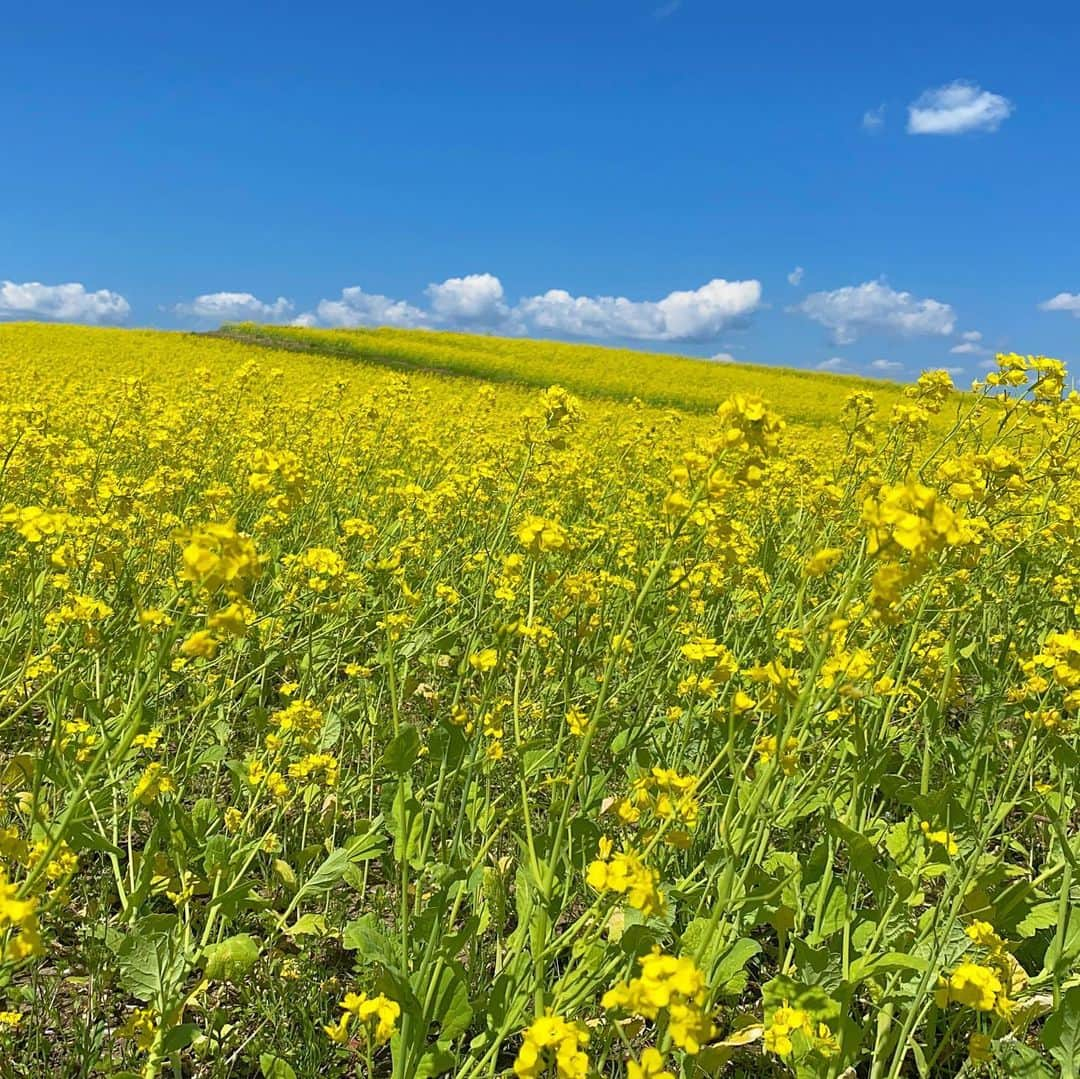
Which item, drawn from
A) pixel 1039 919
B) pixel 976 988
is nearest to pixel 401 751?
pixel 976 988

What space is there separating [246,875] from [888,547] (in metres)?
2.02

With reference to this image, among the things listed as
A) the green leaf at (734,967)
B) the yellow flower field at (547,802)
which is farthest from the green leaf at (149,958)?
the green leaf at (734,967)

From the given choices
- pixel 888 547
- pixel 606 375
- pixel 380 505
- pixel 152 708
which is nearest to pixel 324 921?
pixel 152 708

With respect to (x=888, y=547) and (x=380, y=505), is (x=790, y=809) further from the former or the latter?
(x=380, y=505)

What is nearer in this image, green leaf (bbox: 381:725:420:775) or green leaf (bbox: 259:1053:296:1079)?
green leaf (bbox: 259:1053:296:1079)

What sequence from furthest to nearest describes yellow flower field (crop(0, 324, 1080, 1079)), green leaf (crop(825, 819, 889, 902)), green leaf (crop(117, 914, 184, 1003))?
1. green leaf (crop(825, 819, 889, 902))
2. green leaf (crop(117, 914, 184, 1003))
3. yellow flower field (crop(0, 324, 1080, 1079))

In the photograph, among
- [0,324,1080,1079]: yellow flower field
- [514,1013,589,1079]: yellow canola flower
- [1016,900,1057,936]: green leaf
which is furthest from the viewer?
[1016,900,1057,936]: green leaf

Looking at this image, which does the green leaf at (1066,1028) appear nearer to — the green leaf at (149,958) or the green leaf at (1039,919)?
the green leaf at (1039,919)

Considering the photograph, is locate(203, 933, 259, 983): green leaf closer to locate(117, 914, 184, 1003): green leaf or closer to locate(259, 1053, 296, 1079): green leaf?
locate(117, 914, 184, 1003): green leaf

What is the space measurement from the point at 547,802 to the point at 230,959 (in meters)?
1.41

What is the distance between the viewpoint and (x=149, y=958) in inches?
70.1

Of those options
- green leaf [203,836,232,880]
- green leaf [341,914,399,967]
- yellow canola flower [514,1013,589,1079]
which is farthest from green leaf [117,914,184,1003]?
yellow canola flower [514,1013,589,1079]

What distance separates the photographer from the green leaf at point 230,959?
1.79 meters

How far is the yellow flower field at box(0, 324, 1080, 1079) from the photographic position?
163 centimetres
